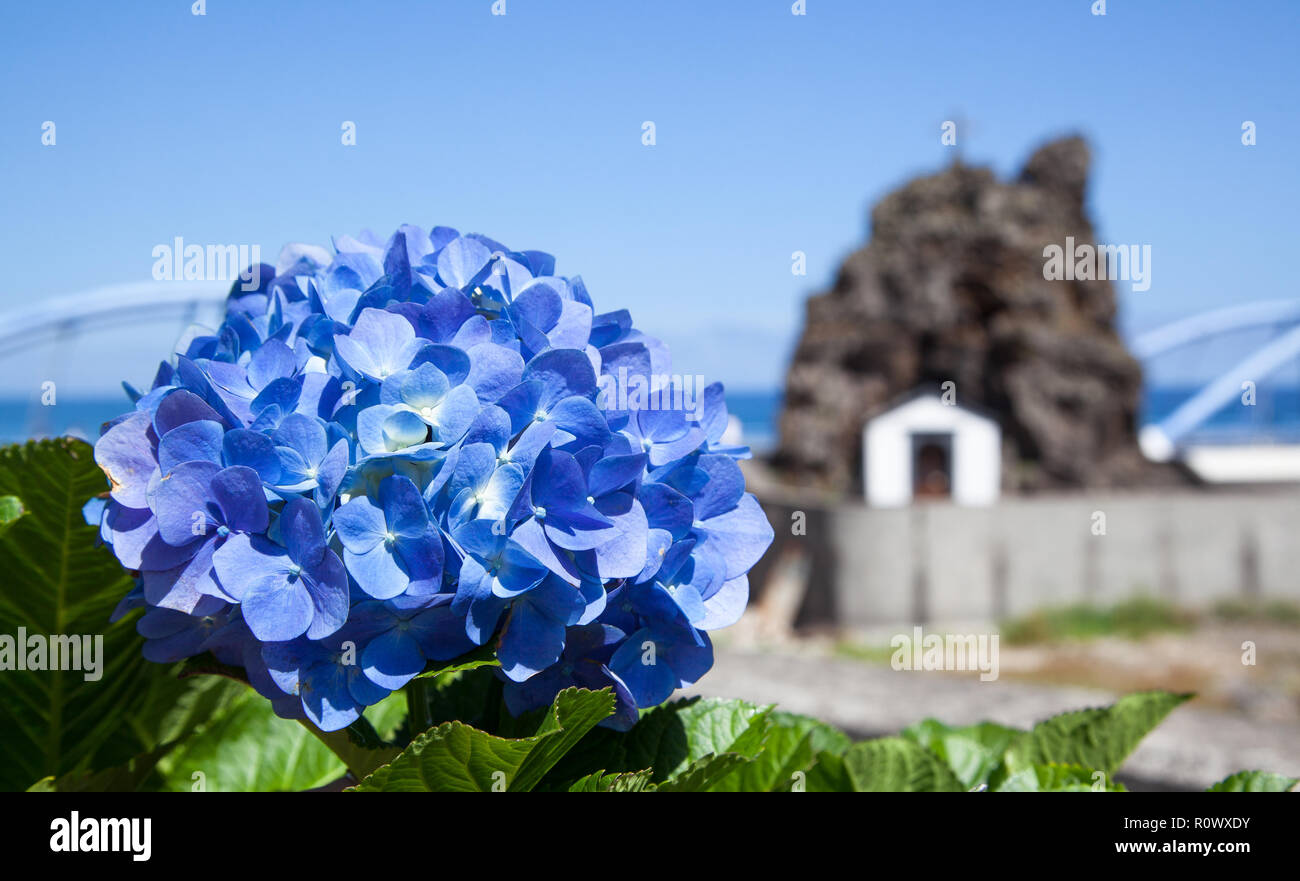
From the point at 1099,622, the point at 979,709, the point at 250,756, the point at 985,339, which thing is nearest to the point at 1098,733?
the point at 250,756

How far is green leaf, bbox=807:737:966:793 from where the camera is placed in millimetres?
1344

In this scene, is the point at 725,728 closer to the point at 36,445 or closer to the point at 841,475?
the point at 36,445

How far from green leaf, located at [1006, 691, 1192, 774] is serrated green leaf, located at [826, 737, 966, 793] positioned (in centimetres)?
16

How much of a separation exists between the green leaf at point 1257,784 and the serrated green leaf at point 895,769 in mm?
313

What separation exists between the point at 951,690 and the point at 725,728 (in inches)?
96.0

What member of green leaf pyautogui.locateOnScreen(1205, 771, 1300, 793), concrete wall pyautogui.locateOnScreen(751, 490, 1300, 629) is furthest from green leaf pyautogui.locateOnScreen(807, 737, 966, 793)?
concrete wall pyautogui.locateOnScreen(751, 490, 1300, 629)

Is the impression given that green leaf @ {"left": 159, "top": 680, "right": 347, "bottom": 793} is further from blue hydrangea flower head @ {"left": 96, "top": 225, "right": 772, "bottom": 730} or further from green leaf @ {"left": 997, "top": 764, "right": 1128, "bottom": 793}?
green leaf @ {"left": 997, "top": 764, "right": 1128, "bottom": 793}

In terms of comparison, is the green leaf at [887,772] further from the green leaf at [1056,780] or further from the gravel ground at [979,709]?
the gravel ground at [979,709]

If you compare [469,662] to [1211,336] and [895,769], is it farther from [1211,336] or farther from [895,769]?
[1211,336]

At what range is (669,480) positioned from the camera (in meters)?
1.05

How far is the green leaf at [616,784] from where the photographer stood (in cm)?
99

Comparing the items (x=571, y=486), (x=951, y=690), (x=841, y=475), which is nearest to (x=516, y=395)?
(x=571, y=486)
